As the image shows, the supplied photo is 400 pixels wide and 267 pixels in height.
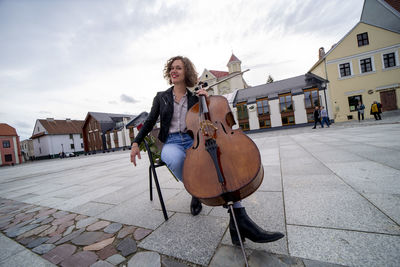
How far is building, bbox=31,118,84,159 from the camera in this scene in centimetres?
3581

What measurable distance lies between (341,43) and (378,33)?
121 inches

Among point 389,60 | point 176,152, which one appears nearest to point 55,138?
point 176,152

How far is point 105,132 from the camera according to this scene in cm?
3312

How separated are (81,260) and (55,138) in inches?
1855

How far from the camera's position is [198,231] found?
56.8 inches

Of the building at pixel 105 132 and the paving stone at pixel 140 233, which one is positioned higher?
the building at pixel 105 132

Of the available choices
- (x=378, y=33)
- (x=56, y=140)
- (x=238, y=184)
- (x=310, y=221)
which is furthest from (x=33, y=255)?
(x=56, y=140)

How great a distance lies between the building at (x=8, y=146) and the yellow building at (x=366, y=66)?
175 ft

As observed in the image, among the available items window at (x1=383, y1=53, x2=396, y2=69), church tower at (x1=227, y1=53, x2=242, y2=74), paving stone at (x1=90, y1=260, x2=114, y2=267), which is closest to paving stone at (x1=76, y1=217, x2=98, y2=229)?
paving stone at (x1=90, y1=260, x2=114, y2=267)

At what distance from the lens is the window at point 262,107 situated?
20.3m

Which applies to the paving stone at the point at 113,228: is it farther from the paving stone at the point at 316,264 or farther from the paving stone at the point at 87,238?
the paving stone at the point at 316,264

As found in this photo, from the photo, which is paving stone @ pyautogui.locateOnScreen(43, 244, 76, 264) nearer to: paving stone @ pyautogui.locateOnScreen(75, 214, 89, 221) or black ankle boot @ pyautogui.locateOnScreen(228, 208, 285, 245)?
paving stone @ pyautogui.locateOnScreen(75, 214, 89, 221)

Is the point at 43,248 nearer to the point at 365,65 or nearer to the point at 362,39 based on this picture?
the point at 365,65

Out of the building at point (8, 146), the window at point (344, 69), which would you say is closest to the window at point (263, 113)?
the window at point (344, 69)
